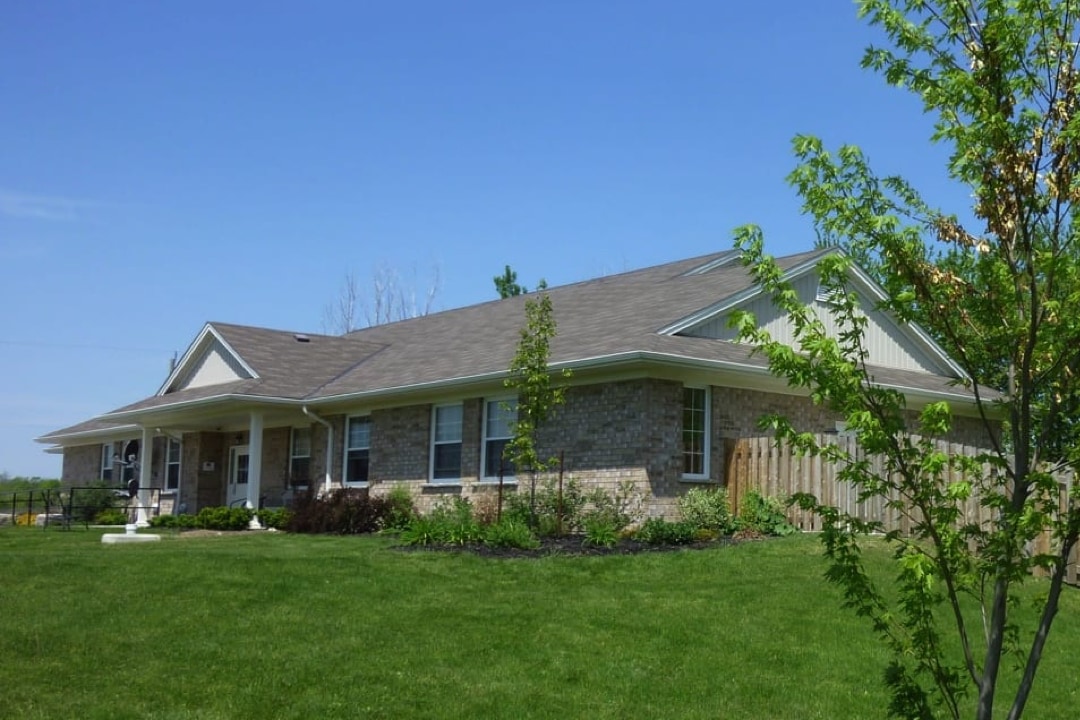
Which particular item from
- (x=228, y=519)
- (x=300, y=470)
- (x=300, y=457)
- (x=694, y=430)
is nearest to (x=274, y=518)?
(x=228, y=519)

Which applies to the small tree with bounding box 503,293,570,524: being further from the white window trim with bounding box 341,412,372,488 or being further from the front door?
the front door

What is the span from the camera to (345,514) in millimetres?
22625

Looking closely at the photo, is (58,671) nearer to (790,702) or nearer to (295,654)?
(295,654)

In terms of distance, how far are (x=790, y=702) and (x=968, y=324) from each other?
181 inches

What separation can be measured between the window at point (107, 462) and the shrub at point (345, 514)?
16.8 m

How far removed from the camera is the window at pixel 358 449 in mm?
25422

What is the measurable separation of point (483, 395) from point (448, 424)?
144 cm

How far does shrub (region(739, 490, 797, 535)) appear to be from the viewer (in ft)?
59.4

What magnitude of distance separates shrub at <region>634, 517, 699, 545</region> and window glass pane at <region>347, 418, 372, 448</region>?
9310 millimetres

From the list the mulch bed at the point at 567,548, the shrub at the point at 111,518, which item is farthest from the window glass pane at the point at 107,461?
the mulch bed at the point at 567,548

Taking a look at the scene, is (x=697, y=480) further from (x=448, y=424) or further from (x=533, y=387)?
(x=448, y=424)

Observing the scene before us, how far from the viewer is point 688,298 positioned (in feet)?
72.4

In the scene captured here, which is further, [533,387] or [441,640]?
[533,387]

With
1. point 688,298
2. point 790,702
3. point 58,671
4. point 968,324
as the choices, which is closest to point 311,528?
point 688,298
